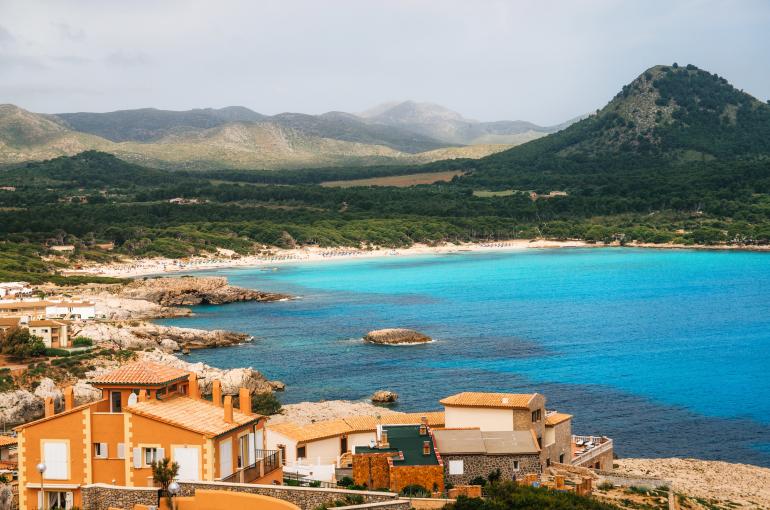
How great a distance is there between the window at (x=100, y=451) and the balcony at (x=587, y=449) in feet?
48.9

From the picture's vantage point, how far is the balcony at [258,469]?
18.1 m

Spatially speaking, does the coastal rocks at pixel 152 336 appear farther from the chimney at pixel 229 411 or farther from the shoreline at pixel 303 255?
the shoreline at pixel 303 255

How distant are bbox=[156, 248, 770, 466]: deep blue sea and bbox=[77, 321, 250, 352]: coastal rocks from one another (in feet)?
7.04

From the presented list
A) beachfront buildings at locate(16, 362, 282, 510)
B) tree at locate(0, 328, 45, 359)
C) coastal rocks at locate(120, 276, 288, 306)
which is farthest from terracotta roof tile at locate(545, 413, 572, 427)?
coastal rocks at locate(120, 276, 288, 306)

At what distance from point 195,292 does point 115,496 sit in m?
74.8

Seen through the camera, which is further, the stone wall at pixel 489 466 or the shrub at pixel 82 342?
the shrub at pixel 82 342

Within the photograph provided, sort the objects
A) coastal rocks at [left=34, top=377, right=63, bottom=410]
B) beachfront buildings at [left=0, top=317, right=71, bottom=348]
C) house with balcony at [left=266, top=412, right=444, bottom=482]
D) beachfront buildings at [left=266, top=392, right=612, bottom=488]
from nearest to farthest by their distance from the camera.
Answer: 1. beachfront buildings at [left=266, top=392, right=612, bottom=488]
2. house with balcony at [left=266, top=412, right=444, bottom=482]
3. coastal rocks at [left=34, top=377, right=63, bottom=410]
4. beachfront buildings at [left=0, top=317, right=71, bottom=348]

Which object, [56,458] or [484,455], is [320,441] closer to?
[484,455]

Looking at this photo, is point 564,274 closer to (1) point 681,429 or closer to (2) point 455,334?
(2) point 455,334

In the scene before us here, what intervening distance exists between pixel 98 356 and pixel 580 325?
39046 millimetres

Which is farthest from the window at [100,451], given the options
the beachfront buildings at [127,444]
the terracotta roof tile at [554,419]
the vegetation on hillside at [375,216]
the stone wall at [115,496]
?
the vegetation on hillside at [375,216]

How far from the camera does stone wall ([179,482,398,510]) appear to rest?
16.5 metres

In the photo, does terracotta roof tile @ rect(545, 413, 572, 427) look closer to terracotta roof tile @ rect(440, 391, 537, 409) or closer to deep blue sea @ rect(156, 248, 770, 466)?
terracotta roof tile @ rect(440, 391, 537, 409)

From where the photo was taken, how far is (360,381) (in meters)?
49.9
